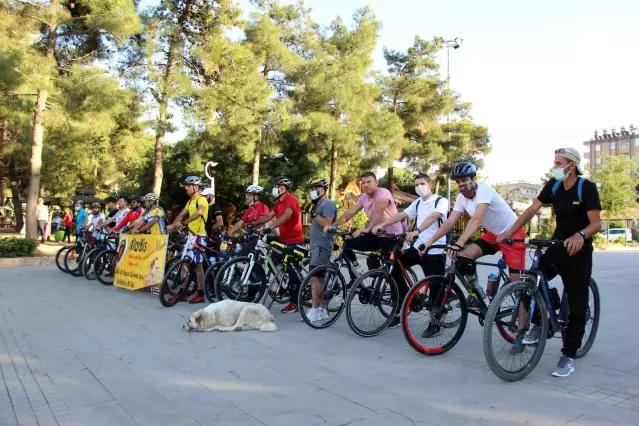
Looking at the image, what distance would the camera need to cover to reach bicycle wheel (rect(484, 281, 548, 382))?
14.0ft

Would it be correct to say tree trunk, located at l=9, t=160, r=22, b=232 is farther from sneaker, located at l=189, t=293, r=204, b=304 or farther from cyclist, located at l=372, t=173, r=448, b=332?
cyclist, located at l=372, t=173, r=448, b=332

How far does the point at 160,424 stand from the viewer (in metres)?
3.51

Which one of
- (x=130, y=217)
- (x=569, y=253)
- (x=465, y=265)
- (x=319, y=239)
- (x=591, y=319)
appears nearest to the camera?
(x=569, y=253)

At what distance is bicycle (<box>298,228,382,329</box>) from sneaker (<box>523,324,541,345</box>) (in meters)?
2.19

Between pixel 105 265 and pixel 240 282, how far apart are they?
15.2ft

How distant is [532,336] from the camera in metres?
4.51

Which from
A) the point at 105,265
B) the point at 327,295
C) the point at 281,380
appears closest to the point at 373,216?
the point at 327,295

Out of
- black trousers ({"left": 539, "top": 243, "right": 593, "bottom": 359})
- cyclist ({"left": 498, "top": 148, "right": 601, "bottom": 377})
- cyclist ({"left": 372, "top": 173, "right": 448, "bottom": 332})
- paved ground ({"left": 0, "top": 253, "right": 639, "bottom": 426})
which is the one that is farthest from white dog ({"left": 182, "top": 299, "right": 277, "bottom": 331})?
black trousers ({"left": 539, "top": 243, "right": 593, "bottom": 359})

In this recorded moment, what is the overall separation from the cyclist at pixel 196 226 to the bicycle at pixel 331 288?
210cm

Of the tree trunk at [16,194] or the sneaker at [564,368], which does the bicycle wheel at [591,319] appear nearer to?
the sneaker at [564,368]

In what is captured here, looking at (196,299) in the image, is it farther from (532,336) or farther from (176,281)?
(532,336)

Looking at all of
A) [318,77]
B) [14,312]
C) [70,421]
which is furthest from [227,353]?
[318,77]

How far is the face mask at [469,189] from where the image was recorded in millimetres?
5379

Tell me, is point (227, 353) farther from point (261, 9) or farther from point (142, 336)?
point (261, 9)
